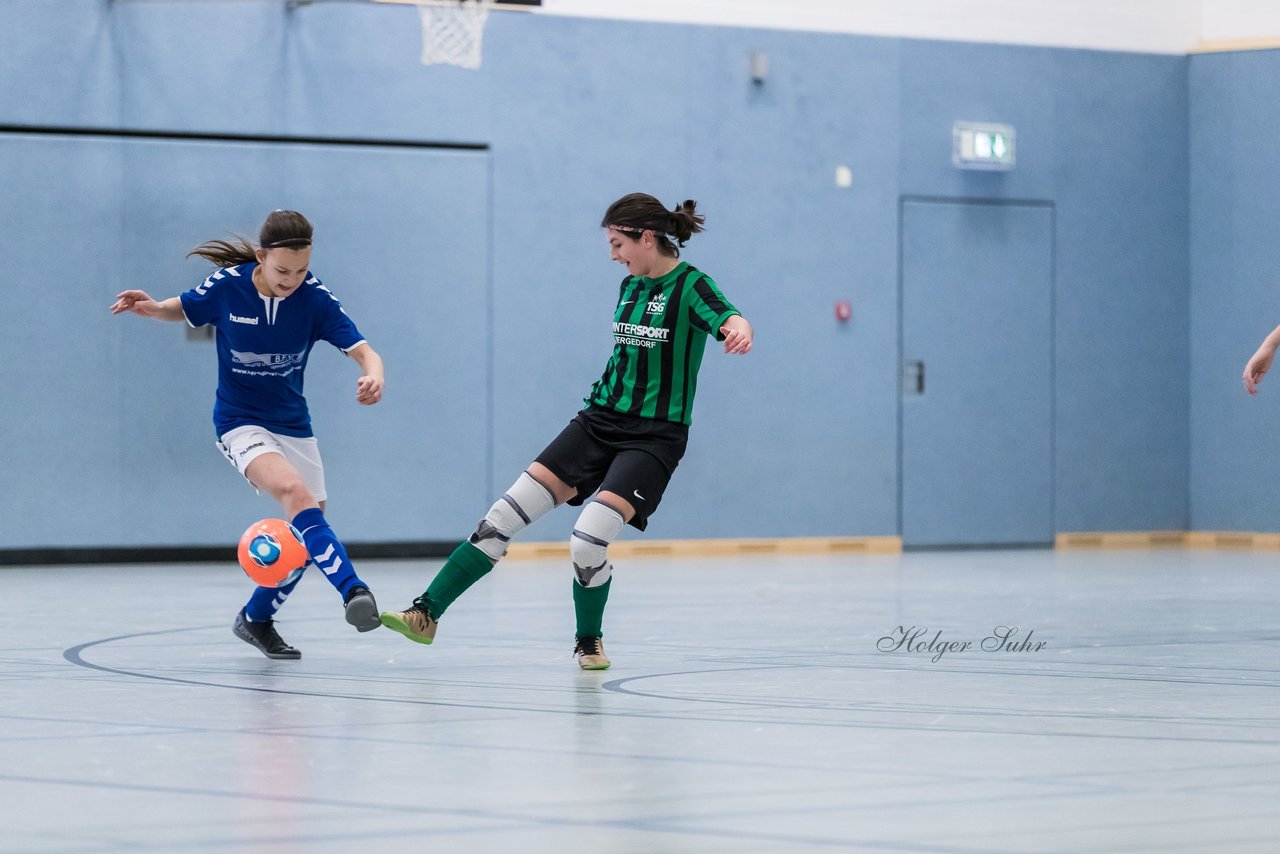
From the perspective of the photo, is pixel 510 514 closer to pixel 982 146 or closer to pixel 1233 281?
pixel 982 146

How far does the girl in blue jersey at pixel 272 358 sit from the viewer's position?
6.83 m

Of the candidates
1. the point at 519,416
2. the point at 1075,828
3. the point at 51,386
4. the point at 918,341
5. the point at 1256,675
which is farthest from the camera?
the point at 918,341

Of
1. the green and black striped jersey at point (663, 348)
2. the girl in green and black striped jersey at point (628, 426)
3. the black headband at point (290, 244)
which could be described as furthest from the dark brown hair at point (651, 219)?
the black headband at point (290, 244)

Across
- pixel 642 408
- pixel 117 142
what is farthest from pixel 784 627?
pixel 117 142

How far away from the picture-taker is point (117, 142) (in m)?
14.1

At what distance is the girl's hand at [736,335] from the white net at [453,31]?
8737mm

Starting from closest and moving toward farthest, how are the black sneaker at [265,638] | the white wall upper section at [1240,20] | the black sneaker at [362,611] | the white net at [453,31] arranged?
1. the black sneaker at [362,611]
2. the black sneaker at [265,638]
3. the white net at [453,31]
4. the white wall upper section at [1240,20]

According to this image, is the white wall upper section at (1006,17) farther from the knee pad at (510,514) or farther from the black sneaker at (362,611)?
the black sneaker at (362,611)

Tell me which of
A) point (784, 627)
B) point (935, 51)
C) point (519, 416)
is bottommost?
point (784, 627)

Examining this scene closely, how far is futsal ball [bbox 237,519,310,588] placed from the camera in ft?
Result: 22.9

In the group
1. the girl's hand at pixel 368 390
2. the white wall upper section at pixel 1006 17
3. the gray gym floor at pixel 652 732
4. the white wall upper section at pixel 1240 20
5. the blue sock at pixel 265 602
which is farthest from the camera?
the white wall upper section at pixel 1240 20

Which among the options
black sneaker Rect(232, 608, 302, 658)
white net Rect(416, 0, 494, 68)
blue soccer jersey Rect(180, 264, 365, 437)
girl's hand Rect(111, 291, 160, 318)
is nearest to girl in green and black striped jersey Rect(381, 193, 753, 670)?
black sneaker Rect(232, 608, 302, 658)

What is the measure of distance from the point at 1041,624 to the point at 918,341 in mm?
7782

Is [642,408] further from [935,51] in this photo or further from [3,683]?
[935,51]
